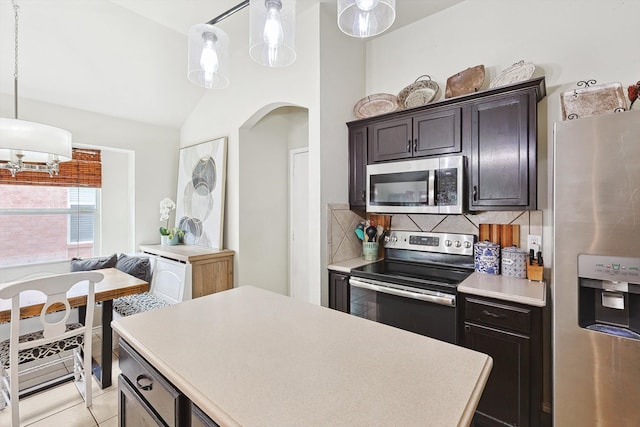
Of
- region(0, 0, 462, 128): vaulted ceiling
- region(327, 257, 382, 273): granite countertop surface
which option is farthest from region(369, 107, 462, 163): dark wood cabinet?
A: region(0, 0, 462, 128): vaulted ceiling

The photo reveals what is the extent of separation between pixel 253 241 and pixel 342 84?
191 cm

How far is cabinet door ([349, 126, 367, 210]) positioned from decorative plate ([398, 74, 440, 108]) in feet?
1.35

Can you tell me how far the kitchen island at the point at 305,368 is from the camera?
2.28 ft

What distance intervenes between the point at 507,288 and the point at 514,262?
1.13 ft

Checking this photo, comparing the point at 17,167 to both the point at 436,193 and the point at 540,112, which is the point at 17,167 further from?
the point at 540,112

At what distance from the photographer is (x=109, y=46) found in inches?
112

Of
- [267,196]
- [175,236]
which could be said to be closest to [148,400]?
[267,196]

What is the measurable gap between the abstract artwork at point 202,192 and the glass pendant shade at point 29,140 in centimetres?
149

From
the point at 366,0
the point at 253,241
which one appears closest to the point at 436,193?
the point at 366,0

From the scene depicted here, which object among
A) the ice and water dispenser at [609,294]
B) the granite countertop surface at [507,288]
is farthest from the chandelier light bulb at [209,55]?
the ice and water dispenser at [609,294]

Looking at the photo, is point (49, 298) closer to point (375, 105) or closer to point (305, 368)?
point (305, 368)

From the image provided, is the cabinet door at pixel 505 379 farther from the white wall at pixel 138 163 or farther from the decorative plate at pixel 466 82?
the white wall at pixel 138 163

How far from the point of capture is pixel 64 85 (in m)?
3.04

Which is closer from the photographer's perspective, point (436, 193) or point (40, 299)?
point (40, 299)
